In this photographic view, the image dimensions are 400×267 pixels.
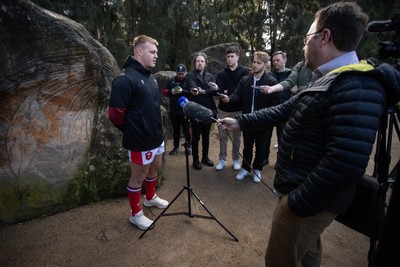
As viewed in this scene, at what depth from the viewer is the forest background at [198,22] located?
21.4ft

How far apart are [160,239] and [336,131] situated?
2174 mm

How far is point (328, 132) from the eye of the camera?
3.76 feet

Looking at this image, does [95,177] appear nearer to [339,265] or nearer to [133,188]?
[133,188]

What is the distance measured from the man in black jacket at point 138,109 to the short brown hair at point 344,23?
5.69 ft

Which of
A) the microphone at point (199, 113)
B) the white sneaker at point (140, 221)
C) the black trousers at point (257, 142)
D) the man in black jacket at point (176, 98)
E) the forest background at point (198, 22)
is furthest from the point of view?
the forest background at point (198, 22)

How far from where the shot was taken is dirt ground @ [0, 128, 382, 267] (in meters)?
2.38

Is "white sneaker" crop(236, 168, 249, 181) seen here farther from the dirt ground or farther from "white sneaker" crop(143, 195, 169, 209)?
"white sneaker" crop(143, 195, 169, 209)

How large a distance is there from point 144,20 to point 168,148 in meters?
5.01

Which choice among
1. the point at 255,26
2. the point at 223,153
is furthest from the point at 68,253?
the point at 255,26

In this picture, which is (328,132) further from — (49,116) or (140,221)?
(49,116)

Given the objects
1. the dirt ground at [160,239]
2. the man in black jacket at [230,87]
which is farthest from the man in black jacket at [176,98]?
the dirt ground at [160,239]

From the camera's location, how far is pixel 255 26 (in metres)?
12.1

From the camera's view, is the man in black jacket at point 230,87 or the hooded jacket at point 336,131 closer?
the hooded jacket at point 336,131

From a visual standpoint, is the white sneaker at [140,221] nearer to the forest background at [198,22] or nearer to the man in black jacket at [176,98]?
the man in black jacket at [176,98]
